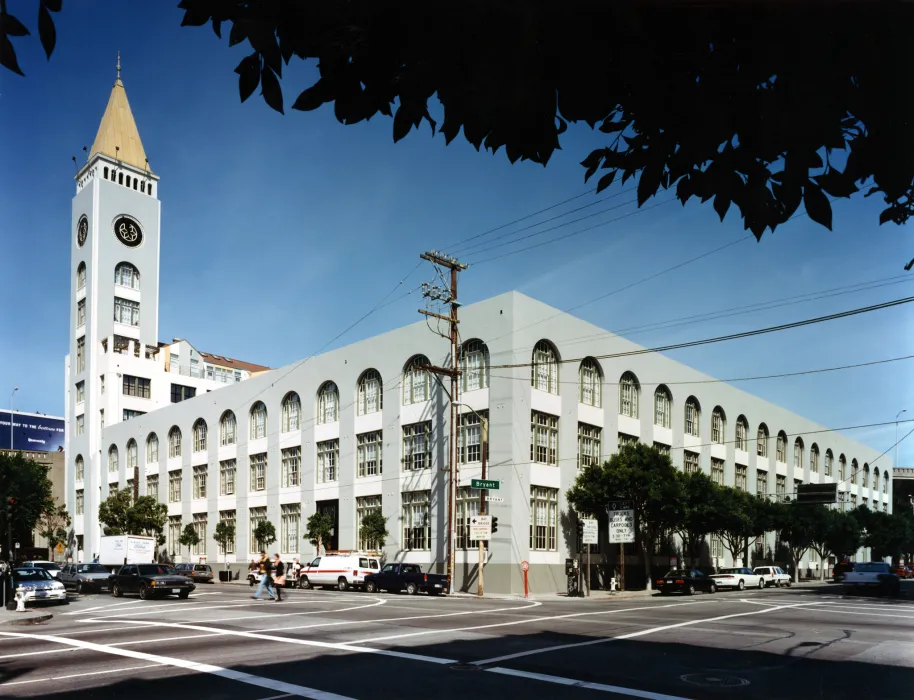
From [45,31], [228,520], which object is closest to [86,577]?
[228,520]

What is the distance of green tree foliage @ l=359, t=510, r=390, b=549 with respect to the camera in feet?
154

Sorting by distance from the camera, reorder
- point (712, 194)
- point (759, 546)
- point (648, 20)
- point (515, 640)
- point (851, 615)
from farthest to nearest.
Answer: point (759, 546) < point (851, 615) < point (515, 640) < point (712, 194) < point (648, 20)

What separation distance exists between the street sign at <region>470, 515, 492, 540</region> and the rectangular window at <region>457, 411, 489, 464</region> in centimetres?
516

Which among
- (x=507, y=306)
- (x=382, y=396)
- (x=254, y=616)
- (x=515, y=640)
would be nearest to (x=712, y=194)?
(x=515, y=640)

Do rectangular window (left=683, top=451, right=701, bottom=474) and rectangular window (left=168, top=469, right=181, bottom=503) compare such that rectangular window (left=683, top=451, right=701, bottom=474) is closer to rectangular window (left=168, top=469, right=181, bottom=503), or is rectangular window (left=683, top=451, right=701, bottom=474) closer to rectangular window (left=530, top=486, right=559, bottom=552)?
rectangular window (left=530, top=486, right=559, bottom=552)

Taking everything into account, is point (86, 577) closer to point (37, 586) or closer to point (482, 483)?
point (37, 586)

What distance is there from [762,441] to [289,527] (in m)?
36.4

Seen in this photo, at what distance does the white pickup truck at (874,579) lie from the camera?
128 feet

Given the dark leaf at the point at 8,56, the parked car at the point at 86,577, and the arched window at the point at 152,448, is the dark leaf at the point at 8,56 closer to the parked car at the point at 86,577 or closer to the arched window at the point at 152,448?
the parked car at the point at 86,577

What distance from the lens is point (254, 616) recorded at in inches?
875

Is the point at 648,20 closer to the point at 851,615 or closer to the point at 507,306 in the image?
the point at 851,615

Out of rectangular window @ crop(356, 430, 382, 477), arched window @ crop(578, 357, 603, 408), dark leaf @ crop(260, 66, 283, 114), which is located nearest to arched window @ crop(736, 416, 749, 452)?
arched window @ crop(578, 357, 603, 408)

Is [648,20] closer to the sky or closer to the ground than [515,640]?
closer to the sky

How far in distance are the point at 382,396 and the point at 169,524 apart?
28.5 m
